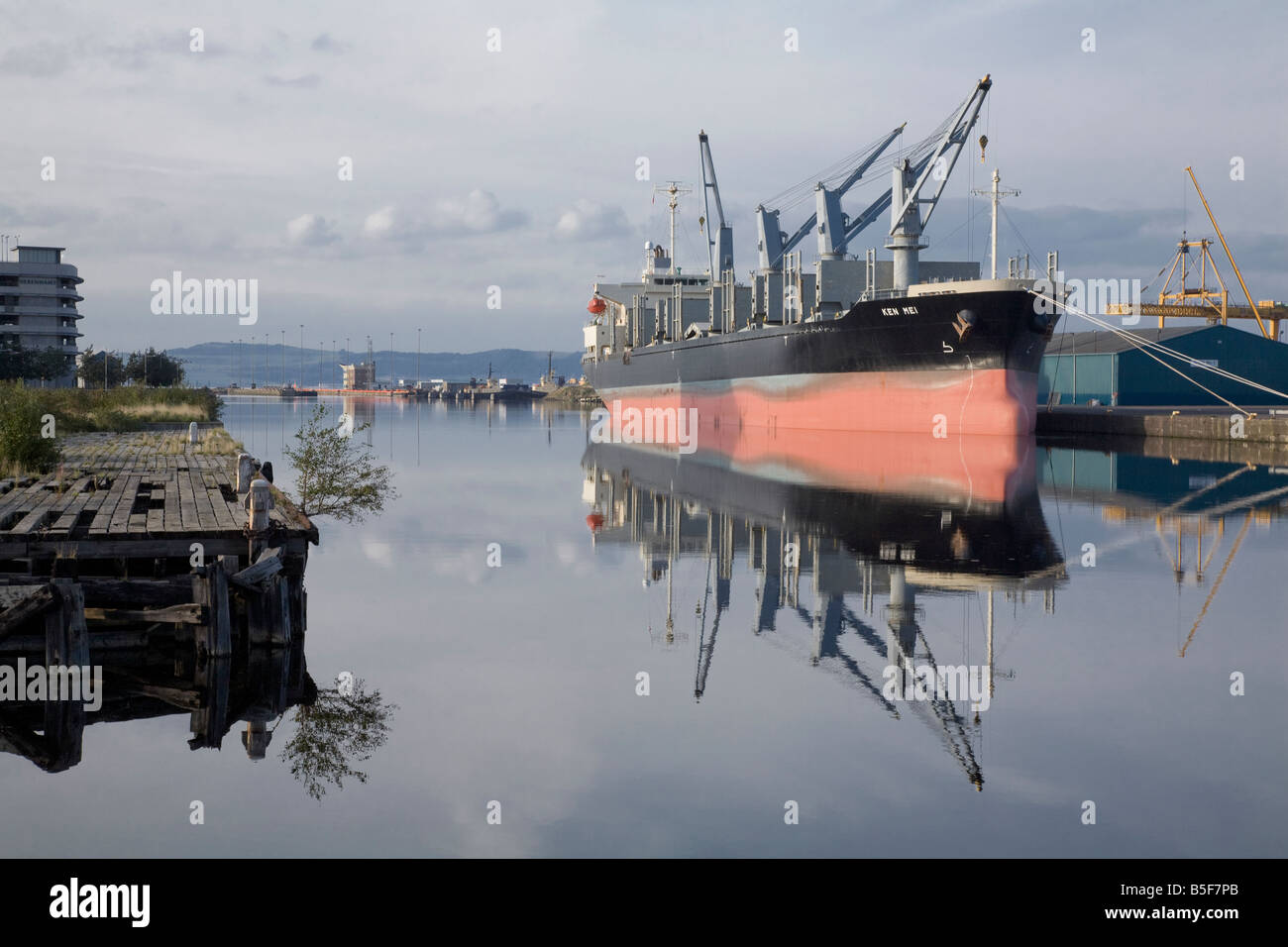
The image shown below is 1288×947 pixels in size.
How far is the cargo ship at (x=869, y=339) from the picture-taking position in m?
40.7

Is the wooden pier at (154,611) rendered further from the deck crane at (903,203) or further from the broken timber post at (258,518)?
the deck crane at (903,203)

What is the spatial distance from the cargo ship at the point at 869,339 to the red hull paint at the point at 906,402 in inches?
2.0

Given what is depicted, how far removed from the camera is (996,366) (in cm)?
4038

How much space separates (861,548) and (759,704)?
9.14 m

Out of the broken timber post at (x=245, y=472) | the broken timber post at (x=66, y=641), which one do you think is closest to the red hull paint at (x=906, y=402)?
the broken timber post at (x=245, y=472)

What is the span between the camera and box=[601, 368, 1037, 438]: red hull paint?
41.7 meters

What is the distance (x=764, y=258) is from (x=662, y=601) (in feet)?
171

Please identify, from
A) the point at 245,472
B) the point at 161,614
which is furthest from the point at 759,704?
the point at 245,472

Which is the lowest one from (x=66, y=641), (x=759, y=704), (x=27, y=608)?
(x=759, y=704)

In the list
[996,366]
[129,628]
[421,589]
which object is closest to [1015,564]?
[421,589]

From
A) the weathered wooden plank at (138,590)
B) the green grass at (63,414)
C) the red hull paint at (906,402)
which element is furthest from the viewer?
the red hull paint at (906,402)

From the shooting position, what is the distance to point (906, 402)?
144 ft

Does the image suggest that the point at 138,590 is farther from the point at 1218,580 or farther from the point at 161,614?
the point at 1218,580

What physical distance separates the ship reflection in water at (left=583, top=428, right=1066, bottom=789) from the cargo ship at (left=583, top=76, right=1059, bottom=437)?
379cm
